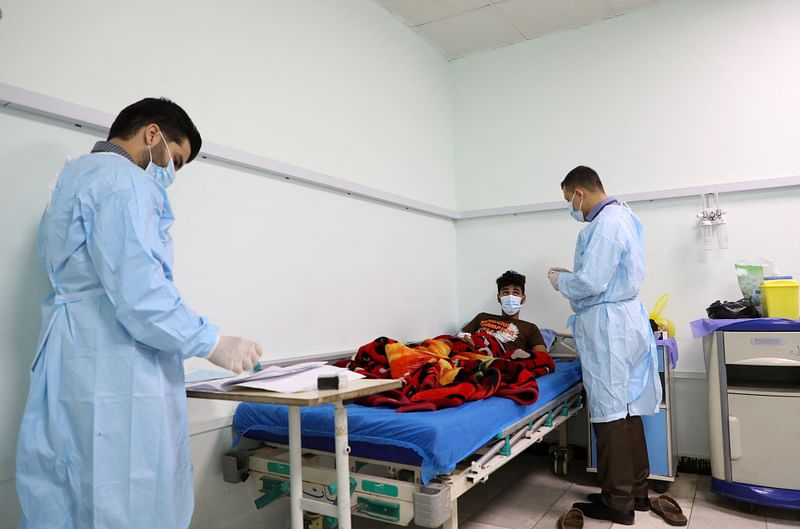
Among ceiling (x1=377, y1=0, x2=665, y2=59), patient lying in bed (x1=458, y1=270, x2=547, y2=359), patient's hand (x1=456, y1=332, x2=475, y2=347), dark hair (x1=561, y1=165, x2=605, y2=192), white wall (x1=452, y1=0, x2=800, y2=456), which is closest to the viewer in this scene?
dark hair (x1=561, y1=165, x2=605, y2=192)

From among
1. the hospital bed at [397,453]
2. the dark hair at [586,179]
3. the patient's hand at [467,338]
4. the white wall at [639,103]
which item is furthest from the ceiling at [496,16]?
the hospital bed at [397,453]

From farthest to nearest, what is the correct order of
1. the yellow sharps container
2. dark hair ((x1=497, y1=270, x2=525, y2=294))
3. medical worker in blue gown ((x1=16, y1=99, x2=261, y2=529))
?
dark hair ((x1=497, y1=270, x2=525, y2=294))
the yellow sharps container
medical worker in blue gown ((x1=16, y1=99, x2=261, y2=529))

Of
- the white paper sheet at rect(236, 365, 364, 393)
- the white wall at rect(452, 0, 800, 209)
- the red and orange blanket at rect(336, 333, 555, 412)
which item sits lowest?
the red and orange blanket at rect(336, 333, 555, 412)

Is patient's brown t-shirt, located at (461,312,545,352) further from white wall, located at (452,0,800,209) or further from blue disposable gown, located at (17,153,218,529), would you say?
blue disposable gown, located at (17,153,218,529)

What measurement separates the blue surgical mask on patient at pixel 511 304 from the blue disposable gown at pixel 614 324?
35.8 inches

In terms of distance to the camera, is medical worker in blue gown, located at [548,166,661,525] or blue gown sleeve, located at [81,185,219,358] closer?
blue gown sleeve, located at [81,185,219,358]

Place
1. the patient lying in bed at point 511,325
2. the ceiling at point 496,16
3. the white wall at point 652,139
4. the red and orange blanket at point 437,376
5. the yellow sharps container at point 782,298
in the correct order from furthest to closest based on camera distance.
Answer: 1. the ceiling at point 496,16
2. the patient lying in bed at point 511,325
3. the white wall at point 652,139
4. the yellow sharps container at point 782,298
5. the red and orange blanket at point 437,376

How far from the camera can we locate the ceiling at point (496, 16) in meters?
3.89

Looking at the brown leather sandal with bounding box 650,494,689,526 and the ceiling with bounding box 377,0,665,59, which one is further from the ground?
the ceiling with bounding box 377,0,665,59

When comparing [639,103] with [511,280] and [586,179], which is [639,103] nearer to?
[586,179]

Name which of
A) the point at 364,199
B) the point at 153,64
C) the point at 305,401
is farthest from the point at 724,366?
the point at 153,64

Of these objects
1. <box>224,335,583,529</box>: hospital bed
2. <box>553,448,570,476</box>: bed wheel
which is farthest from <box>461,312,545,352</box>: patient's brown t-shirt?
<box>224,335,583,529</box>: hospital bed

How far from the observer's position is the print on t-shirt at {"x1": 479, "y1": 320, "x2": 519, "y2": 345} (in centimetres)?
374

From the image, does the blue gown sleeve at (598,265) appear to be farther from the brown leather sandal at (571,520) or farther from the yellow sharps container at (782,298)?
the brown leather sandal at (571,520)
